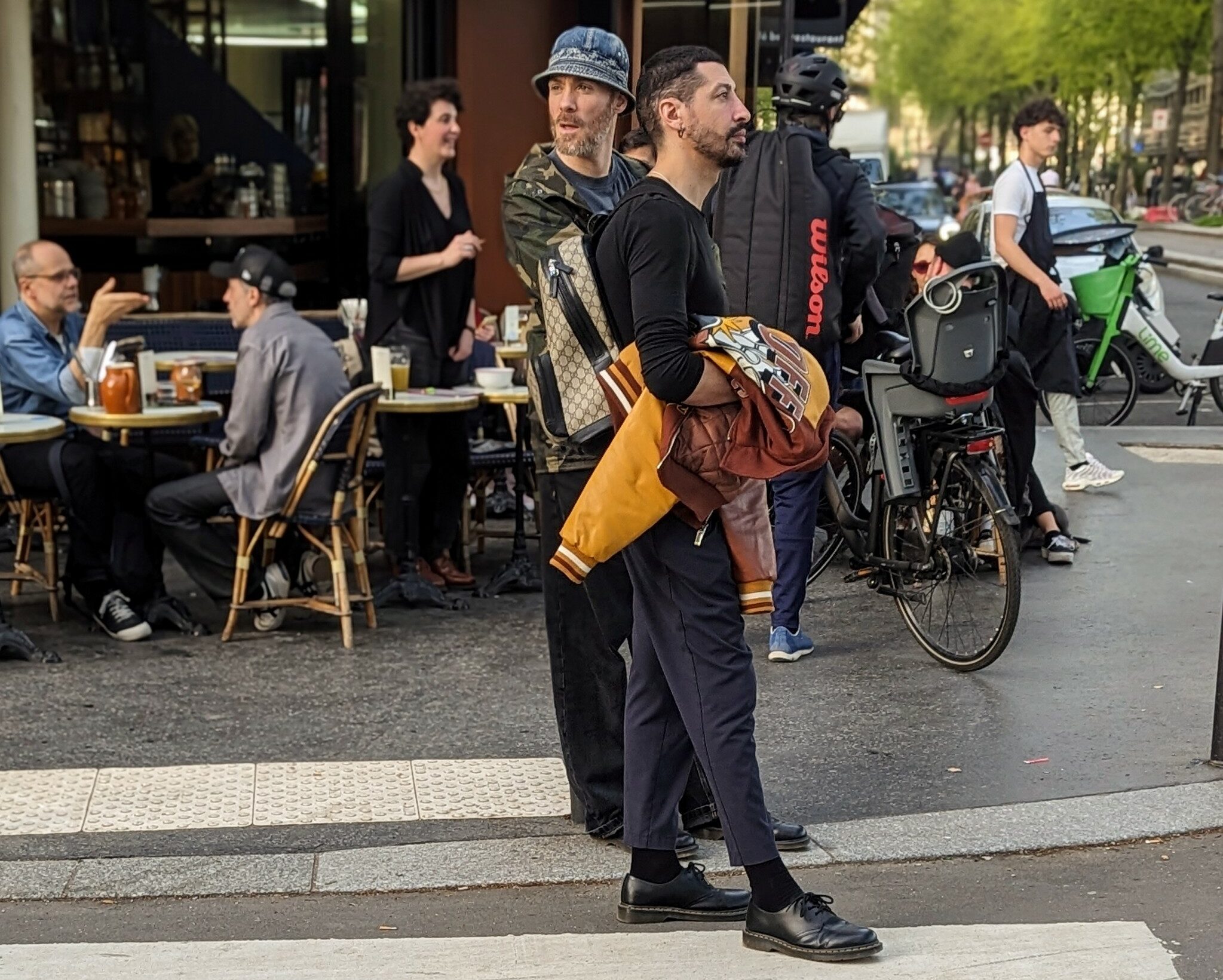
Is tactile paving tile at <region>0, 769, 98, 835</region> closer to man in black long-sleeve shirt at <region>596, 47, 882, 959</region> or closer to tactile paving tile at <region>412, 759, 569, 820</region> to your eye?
tactile paving tile at <region>412, 759, 569, 820</region>

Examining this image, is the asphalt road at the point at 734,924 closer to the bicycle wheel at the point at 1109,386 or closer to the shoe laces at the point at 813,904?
the shoe laces at the point at 813,904

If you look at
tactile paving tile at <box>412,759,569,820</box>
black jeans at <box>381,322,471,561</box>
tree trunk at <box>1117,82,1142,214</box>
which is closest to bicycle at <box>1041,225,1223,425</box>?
black jeans at <box>381,322,471,561</box>

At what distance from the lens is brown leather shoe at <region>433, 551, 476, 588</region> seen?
813 centimetres

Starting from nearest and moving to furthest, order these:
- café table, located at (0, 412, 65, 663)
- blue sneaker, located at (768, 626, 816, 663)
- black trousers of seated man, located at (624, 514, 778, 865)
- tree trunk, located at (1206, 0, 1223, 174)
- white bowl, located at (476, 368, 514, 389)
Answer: black trousers of seated man, located at (624, 514, 778, 865) < blue sneaker, located at (768, 626, 816, 663) < café table, located at (0, 412, 65, 663) < white bowl, located at (476, 368, 514, 389) < tree trunk, located at (1206, 0, 1223, 174)

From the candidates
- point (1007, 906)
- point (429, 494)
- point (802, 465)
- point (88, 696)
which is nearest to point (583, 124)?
point (802, 465)

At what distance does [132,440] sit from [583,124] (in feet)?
17.4

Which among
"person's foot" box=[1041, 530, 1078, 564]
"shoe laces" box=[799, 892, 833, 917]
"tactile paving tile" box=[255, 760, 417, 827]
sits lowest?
"tactile paving tile" box=[255, 760, 417, 827]

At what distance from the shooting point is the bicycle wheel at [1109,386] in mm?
13367

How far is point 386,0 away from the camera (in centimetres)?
1220

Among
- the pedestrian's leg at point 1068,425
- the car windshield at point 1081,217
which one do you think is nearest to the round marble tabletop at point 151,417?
the pedestrian's leg at point 1068,425

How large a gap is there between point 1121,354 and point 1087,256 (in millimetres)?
2135

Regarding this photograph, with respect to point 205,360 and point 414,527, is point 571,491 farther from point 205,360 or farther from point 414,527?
point 205,360

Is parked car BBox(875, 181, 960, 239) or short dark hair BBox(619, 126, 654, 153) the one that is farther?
parked car BBox(875, 181, 960, 239)

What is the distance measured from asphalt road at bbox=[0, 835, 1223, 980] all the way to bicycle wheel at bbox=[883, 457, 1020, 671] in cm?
176
